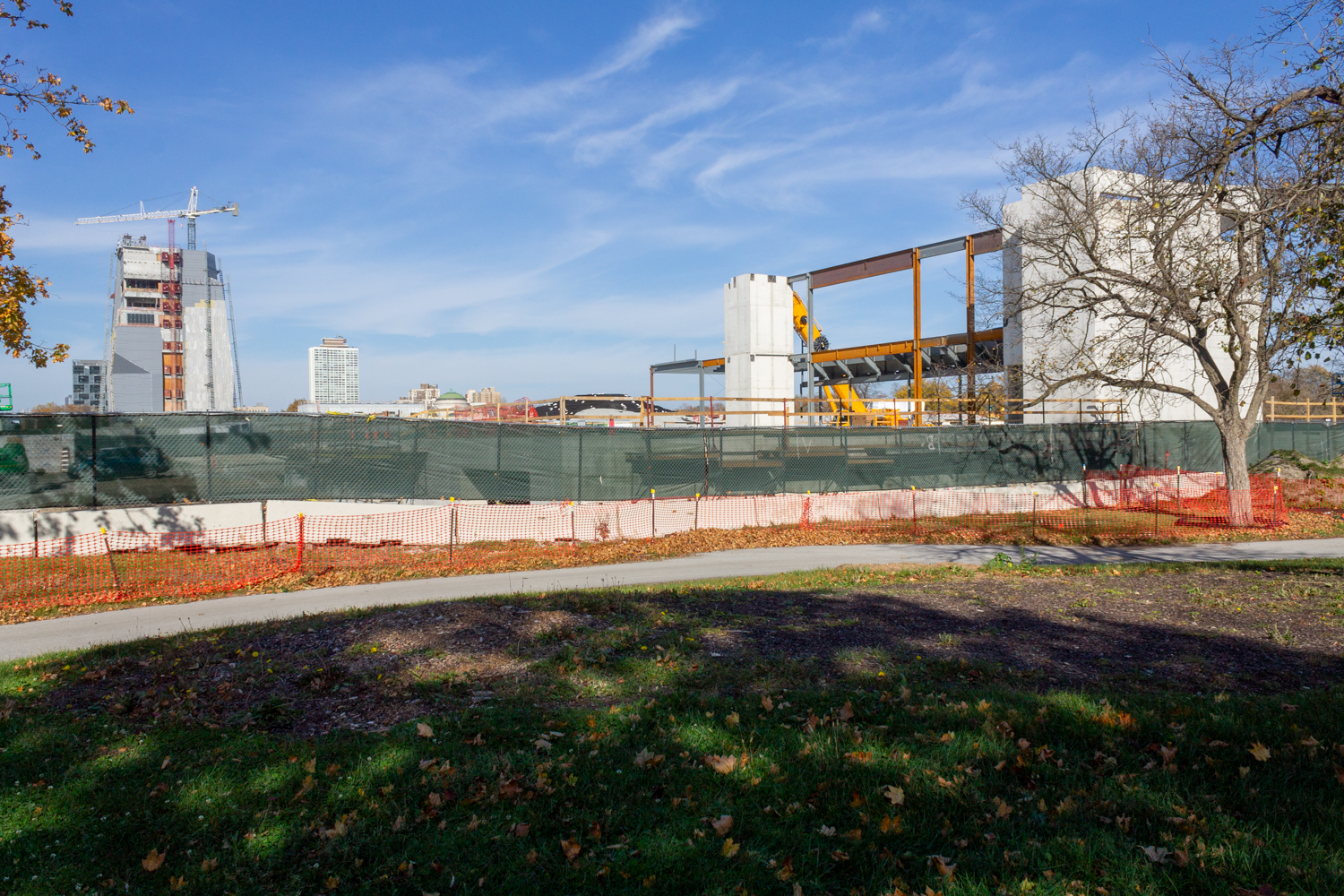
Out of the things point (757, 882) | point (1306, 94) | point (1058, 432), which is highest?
point (1306, 94)

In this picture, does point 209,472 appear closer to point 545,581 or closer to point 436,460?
point 436,460

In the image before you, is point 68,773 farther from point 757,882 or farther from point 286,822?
point 757,882

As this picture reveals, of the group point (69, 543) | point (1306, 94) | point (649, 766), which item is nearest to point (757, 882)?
point (649, 766)

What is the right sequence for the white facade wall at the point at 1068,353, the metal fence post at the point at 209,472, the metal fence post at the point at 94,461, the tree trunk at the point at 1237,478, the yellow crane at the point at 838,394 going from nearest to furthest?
1. the metal fence post at the point at 94,461
2. the metal fence post at the point at 209,472
3. the tree trunk at the point at 1237,478
4. the white facade wall at the point at 1068,353
5. the yellow crane at the point at 838,394

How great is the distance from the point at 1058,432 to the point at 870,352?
410 inches

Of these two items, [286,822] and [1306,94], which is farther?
[1306,94]

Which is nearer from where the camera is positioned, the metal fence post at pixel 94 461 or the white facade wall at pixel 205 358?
the metal fence post at pixel 94 461

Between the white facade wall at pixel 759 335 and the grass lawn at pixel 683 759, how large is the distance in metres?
22.7

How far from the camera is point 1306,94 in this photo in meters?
7.96

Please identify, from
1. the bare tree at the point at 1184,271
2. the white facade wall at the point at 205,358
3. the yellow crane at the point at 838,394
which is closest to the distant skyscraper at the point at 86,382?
the white facade wall at the point at 205,358

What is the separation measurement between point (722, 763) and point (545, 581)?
329 inches

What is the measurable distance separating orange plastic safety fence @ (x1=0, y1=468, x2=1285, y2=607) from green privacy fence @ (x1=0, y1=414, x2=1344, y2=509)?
0.69 metres

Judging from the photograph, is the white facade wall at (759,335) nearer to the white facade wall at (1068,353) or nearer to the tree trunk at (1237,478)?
the white facade wall at (1068,353)

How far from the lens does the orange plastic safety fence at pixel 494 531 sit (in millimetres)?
12617
